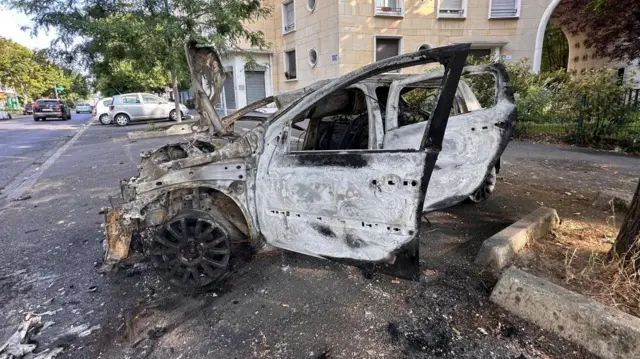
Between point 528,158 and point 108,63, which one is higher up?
point 108,63

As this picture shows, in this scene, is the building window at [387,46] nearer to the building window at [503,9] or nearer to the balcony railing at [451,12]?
the balcony railing at [451,12]

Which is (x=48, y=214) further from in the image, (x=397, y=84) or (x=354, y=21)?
(x=354, y=21)

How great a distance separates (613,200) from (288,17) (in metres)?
18.2

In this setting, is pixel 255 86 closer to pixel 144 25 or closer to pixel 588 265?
pixel 144 25

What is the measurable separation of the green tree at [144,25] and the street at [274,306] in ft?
27.3

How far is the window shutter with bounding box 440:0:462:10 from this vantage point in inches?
634

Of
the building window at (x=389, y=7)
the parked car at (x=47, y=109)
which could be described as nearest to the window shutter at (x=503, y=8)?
the building window at (x=389, y=7)

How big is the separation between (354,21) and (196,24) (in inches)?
271

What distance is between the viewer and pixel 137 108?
19.0 meters

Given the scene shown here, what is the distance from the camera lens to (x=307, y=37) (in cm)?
1744

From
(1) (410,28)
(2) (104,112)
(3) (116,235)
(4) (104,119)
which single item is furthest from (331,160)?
(4) (104,119)

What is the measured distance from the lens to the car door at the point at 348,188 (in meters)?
2.23

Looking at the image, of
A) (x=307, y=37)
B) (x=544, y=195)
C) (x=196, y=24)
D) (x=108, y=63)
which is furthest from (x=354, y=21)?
(x=544, y=195)

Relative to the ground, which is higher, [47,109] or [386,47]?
[386,47]
